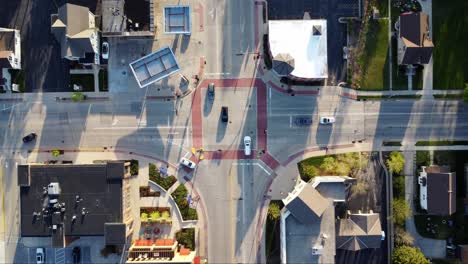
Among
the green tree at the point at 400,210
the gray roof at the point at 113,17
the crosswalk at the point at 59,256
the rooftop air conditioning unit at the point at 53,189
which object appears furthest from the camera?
the crosswalk at the point at 59,256

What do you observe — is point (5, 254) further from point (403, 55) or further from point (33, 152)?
point (403, 55)

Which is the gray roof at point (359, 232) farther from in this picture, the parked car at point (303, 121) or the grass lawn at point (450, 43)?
the grass lawn at point (450, 43)

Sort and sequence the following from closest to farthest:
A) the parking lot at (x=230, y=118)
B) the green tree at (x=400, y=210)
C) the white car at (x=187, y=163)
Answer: the green tree at (x=400, y=210), the white car at (x=187, y=163), the parking lot at (x=230, y=118)

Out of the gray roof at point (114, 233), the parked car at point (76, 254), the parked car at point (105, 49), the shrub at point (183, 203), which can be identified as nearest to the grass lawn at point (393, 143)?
the shrub at point (183, 203)

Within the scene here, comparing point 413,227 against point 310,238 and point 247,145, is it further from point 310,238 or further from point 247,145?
point 247,145

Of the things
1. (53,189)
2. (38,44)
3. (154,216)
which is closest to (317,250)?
(154,216)

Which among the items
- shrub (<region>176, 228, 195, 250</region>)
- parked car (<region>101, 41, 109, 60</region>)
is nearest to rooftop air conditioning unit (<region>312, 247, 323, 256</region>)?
shrub (<region>176, 228, 195, 250</region>)
